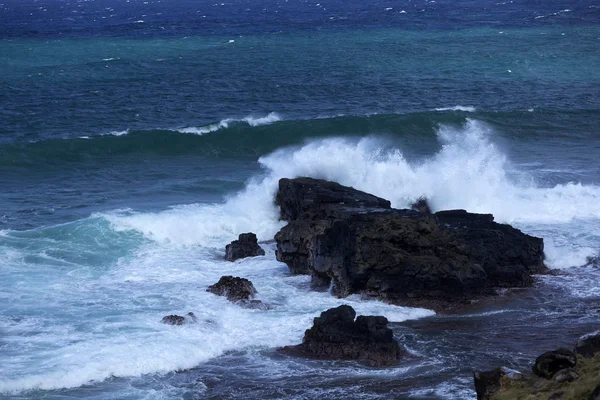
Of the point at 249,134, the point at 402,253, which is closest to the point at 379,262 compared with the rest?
the point at 402,253

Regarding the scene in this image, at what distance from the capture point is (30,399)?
17625 millimetres

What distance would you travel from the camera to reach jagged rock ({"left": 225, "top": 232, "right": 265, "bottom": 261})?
25.7 meters

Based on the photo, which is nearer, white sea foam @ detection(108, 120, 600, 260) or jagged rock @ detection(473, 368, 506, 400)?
jagged rock @ detection(473, 368, 506, 400)

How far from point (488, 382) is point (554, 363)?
36.6 inches

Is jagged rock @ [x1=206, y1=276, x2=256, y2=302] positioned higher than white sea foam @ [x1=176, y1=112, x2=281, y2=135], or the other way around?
white sea foam @ [x1=176, y1=112, x2=281, y2=135]

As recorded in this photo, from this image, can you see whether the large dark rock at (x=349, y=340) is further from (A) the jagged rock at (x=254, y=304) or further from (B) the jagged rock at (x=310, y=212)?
(B) the jagged rock at (x=310, y=212)

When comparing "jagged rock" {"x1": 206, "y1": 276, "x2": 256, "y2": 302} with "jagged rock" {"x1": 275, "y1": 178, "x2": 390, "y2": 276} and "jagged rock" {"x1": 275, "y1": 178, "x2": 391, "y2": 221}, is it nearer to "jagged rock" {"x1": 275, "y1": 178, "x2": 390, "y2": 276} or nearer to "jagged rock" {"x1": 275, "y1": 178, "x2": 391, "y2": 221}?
"jagged rock" {"x1": 275, "y1": 178, "x2": 390, "y2": 276}

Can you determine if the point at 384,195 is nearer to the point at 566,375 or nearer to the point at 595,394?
the point at 566,375

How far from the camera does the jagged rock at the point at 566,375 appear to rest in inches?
501

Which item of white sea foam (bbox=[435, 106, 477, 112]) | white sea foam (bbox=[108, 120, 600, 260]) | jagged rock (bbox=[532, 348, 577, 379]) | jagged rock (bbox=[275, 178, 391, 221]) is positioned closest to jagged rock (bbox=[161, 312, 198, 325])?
jagged rock (bbox=[275, 178, 391, 221])

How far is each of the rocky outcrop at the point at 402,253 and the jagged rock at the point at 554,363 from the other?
876 cm

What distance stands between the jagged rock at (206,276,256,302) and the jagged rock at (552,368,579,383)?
10.3m

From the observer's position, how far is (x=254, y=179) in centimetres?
3381

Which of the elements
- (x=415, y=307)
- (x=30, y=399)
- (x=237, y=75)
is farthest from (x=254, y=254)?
(x=237, y=75)
